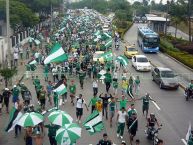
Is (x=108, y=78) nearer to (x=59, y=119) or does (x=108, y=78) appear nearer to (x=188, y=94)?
(x=188, y=94)

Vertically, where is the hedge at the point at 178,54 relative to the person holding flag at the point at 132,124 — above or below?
above

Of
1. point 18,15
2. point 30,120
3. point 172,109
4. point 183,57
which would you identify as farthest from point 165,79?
point 18,15

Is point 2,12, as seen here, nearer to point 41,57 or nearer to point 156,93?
point 41,57

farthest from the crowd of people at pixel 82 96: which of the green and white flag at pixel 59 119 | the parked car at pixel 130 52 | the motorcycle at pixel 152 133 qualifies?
the parked car at pixel 130 52

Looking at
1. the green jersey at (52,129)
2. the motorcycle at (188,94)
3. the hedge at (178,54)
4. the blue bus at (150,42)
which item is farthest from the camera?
the blue bus at (150,42)

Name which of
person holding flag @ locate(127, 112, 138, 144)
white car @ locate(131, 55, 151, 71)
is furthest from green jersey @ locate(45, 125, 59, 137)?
white car @ locate(131, 55, 151, 71)

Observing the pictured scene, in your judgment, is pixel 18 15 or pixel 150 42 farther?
pixel 18 15

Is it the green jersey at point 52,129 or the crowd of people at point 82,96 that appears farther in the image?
the crowd of people at point 82,96

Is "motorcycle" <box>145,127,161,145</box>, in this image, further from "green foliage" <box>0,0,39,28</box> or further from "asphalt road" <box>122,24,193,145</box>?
"green foliage" <box>0,0,39,28</box>

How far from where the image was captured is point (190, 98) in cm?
2769

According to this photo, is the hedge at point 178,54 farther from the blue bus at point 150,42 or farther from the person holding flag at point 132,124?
the person holding flag at point 132,124

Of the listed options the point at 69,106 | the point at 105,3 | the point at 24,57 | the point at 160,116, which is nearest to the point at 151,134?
the point at 160,116

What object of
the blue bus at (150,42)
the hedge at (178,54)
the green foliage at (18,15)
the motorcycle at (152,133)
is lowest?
the motorcycle at (152,133)

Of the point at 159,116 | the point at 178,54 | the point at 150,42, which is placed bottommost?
the point at 159,116
